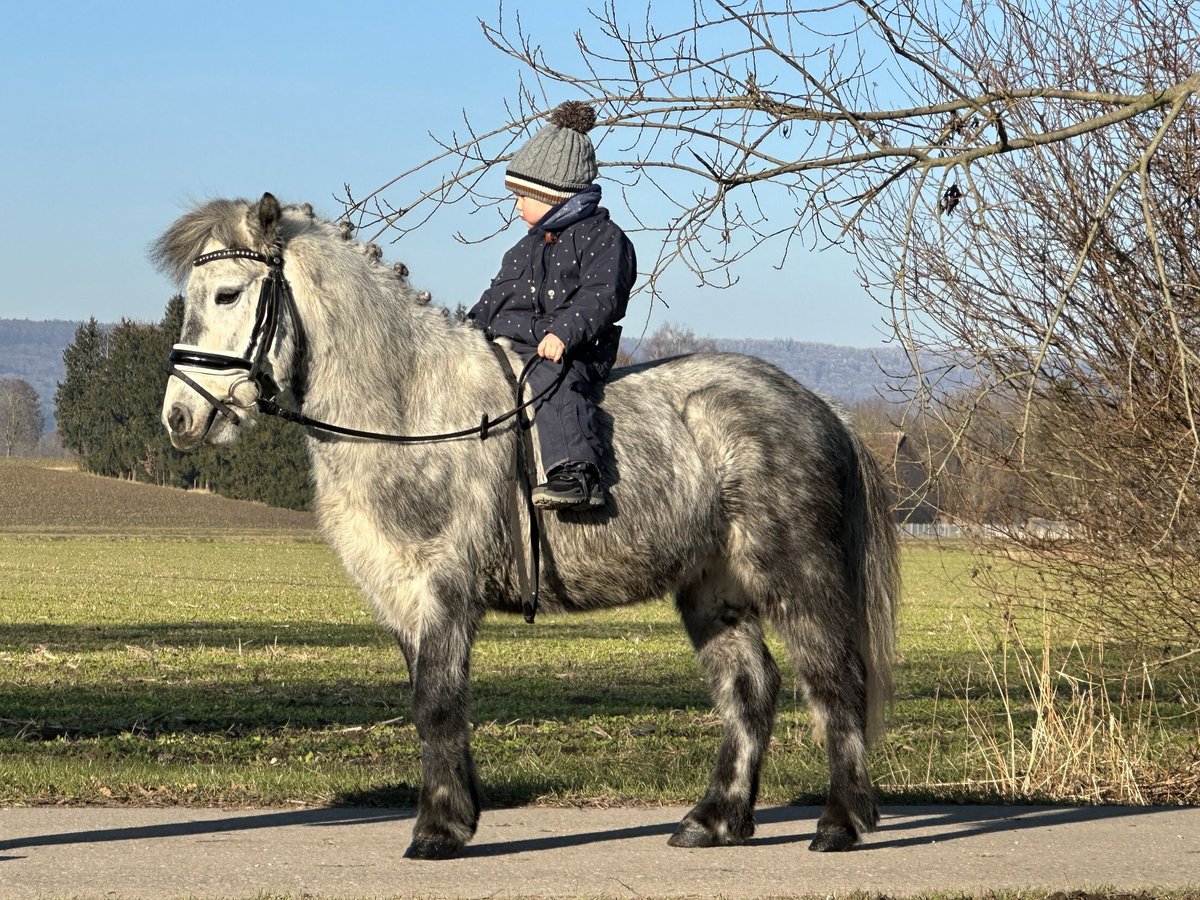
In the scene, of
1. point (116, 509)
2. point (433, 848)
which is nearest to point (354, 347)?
point (433, 848)

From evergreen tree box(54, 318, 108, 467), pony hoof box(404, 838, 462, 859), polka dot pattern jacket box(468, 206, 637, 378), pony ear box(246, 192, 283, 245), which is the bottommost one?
pony hoof box(404, 838, 462, 859)

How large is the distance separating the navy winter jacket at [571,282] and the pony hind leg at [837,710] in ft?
5.19

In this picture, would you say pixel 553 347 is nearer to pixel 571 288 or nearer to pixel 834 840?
pixel 571 288

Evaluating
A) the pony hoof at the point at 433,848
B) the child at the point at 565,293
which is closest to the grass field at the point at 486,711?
the pony hoof at the point at 433,848

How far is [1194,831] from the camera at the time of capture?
7.37 m

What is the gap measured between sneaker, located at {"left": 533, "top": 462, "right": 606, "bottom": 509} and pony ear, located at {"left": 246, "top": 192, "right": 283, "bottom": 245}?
1615 millimetres

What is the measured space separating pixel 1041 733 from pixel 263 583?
32139mm

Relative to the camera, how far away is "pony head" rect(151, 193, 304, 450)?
6.42 m

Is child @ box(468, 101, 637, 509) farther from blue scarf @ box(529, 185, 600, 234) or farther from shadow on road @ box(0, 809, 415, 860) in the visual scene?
shadow on road @ box(0, 809, 415, 860)

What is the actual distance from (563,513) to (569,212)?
1.40 meters

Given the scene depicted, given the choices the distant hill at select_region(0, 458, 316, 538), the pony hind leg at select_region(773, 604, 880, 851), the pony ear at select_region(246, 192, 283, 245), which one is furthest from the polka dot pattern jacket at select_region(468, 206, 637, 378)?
the distant hill at select_region(0, 458, 316, 538)

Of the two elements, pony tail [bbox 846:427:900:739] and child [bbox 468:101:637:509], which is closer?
child [bbox 468:101:637:509]

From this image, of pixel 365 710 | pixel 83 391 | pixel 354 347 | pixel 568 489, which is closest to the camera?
pixel 568 489

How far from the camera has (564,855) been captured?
22.0 feet
